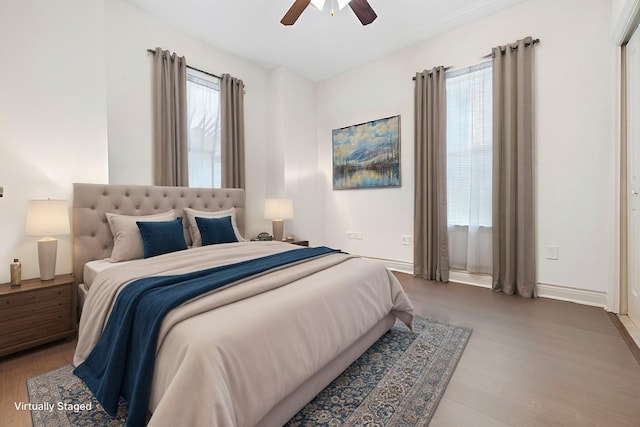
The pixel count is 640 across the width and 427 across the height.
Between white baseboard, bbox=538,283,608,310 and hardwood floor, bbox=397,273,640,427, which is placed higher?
white baseboard, bbox=538,283,608,310

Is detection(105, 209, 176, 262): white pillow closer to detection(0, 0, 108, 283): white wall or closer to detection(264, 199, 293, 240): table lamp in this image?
detection(0, 0, 108, 283): white wall

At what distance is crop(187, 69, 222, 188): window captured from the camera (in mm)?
3514

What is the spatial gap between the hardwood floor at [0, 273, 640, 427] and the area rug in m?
0.06

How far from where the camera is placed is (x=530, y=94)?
9.64ft

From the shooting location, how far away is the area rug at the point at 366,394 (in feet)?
4.42

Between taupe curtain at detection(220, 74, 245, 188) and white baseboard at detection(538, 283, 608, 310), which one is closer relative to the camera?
white baseboard at detection(538, 283, 608, 310)

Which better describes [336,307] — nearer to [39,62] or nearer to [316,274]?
[316,274]

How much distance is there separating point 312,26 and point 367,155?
1821 mm

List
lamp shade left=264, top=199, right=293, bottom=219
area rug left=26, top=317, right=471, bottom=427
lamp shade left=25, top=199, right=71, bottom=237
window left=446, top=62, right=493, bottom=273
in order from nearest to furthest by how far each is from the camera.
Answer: area rug left=26, top=317, right=471, bottom=427 → lamp shade left=25, top=199, right=71, bottom=237 → window left=446, top=62, right=493, bottom=273 → lamp shade left=264, top=199, right=293, bottom=219

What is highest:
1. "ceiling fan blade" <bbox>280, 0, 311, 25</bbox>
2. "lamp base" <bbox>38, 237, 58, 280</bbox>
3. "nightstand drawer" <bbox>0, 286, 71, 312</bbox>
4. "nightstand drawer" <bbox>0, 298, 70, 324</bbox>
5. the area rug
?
"ceiling fan blade" <bbox>280, 0, 311, 25</bbox>

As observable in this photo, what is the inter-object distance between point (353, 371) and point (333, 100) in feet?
13.4

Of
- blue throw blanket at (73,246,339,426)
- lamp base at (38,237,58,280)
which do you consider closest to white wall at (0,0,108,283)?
lamp base at (38,237,58,280)

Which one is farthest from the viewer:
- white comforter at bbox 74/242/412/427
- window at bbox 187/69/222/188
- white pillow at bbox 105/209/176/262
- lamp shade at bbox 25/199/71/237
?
window at bbox 187/69/222/188

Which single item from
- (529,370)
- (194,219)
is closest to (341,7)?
(194,219)
